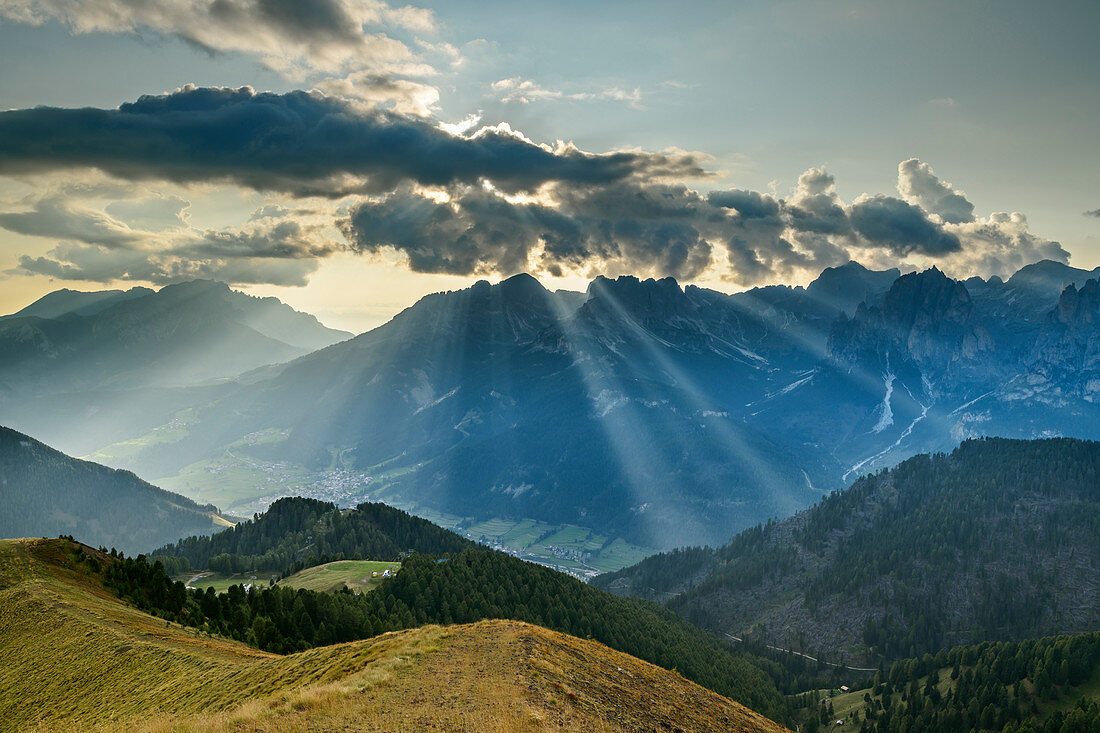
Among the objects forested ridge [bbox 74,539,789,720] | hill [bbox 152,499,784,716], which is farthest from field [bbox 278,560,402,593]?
forested ridge [bbox 74,539,789,720]

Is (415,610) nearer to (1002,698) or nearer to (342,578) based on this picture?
(342,578)

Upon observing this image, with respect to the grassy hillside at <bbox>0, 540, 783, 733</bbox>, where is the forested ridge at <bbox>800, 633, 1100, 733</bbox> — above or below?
below

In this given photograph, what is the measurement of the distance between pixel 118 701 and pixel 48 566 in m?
46.3

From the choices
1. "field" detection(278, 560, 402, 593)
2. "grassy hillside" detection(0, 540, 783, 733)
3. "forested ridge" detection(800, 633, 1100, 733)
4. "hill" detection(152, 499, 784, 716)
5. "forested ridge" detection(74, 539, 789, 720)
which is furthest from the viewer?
"field" detection(278, 560, 402, 593)

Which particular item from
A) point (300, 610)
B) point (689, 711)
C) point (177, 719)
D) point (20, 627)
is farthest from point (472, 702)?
point (300, 610)

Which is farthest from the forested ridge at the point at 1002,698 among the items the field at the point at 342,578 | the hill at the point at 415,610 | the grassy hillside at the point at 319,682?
the field at the point at 342,578

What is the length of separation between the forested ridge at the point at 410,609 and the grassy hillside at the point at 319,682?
68.2ft

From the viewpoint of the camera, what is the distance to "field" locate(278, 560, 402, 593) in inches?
6752

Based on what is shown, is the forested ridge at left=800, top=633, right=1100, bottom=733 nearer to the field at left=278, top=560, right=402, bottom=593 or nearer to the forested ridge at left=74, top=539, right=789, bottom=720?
the forested ridge at left=74, top=539, right=789, bottom=720

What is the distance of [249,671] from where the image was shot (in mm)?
48062

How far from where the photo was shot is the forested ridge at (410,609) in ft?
283

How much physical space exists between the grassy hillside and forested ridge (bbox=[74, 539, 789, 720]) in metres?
20.8

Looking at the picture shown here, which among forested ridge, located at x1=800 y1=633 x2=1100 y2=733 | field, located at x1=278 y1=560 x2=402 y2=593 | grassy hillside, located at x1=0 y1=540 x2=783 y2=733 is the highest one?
grassy hillside, located at x1=0 y1=540 x2=783 y2=733

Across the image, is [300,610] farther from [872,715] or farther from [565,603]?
[872,715]
